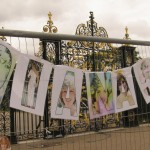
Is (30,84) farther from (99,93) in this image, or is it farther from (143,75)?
(143,75)

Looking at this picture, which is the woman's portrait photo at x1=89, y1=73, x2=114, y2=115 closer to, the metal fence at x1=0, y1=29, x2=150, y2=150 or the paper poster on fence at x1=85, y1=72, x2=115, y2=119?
the paper poster on fence at x1=85, y1=72, x2=115, y2=119

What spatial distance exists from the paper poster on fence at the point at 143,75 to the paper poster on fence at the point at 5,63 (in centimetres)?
190

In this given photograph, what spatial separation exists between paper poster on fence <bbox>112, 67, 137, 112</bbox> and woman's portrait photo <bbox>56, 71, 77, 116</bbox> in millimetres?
672

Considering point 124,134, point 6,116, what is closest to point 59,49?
point 6,116

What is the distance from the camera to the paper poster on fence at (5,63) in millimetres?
3211

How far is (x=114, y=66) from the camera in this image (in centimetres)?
1059

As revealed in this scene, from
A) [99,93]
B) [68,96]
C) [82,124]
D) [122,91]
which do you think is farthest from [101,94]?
[82,124]

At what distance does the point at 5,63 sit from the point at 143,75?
218 cm

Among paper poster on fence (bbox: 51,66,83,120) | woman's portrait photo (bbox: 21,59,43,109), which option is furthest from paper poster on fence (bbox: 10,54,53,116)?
paper poster on fence (bbox: 51,66,83,120)

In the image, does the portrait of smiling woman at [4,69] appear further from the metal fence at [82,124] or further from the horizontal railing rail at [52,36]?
the metal fence at [82,124]

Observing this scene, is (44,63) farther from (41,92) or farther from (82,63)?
(82,63)

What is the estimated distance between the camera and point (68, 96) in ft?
12.3

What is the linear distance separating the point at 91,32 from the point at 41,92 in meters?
7.32

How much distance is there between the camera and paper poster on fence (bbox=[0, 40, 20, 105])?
3.21 meters
